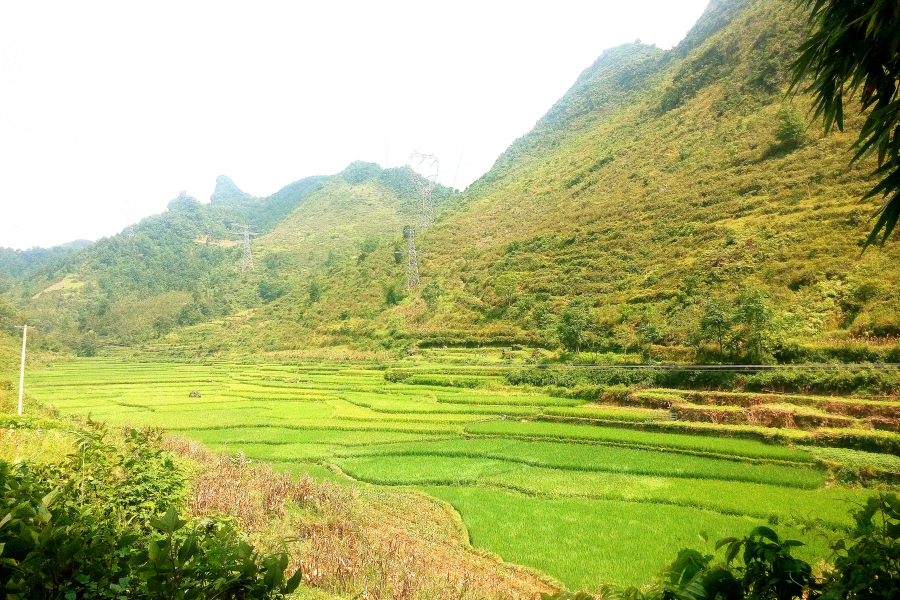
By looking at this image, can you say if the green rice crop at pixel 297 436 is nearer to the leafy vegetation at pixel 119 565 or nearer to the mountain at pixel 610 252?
the mountain at pixel 610 252

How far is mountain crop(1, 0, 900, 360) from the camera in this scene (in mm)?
29766

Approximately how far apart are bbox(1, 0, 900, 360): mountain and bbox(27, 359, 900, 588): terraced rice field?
866 centimetres

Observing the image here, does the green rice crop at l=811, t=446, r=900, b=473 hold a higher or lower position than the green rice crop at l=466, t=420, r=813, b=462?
higher

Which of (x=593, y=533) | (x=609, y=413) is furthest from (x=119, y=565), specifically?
(x=609, y=413)

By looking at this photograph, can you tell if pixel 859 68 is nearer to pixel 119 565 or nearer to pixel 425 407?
pixel 119 565

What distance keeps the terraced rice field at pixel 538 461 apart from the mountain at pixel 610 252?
8.66m

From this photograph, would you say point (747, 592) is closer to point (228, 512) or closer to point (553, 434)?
point (228, 512)

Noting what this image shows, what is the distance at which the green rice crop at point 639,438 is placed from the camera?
1541 cm

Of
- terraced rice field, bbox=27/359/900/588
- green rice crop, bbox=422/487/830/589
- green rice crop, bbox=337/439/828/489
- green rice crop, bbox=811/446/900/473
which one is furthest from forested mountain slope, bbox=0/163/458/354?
green rice crop, bbox=811/446/900/473

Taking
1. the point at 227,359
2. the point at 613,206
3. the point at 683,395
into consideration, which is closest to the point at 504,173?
the point at 613,206

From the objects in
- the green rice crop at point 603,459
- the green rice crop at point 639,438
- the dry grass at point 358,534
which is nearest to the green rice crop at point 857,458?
the green rice crop at point 639,438

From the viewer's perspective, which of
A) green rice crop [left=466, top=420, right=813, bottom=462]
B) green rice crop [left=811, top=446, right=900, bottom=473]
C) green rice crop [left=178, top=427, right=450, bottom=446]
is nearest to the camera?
green rice crop [left=811, top=446, right=900, bottom=473]

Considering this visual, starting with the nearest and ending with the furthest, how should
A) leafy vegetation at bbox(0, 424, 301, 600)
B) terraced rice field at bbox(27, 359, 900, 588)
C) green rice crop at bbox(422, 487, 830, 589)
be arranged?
leafy vegetation at bbox(0, 424, 301, 600)
green rice crop at bbox(422, 487, 830, 589)
terraced rice field at bbox(27, 359, 900, 588)

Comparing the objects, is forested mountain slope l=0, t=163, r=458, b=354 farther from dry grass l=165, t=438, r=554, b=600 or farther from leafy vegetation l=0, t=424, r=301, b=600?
leafy vegetation l=0, t=424, r=301, b=600
